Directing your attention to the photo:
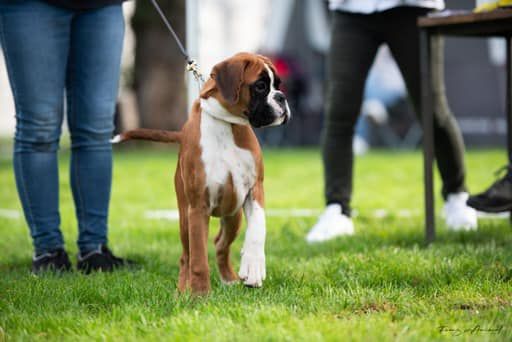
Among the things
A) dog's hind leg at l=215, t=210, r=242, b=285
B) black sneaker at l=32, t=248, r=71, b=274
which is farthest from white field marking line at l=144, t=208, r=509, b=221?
dog's hind leg at l=215, t=210, r=242, b=285

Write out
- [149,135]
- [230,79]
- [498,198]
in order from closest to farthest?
[230,79], [149,135], [498,198]

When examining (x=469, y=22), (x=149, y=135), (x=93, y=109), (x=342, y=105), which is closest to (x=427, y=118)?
(x=469, y=22)

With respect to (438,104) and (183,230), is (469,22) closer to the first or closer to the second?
(438,104)

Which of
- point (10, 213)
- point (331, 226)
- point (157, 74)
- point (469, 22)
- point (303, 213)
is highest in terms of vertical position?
point (469, 22)

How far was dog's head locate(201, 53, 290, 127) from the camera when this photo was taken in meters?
2.72

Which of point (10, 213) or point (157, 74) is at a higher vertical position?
point (157, 74)

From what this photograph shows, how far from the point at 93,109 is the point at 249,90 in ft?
3.59

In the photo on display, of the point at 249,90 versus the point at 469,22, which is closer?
the point at 249,90

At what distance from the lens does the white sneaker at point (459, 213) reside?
4219 mm

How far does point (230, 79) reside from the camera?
2.72 meters

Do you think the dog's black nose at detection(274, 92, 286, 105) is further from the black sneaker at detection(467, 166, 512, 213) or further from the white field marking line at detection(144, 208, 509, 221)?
the white field marking line at detection(144, 208, 509, 221)

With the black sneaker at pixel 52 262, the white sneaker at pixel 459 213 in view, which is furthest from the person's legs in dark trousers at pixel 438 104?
the black sneaker at pixel 52 262

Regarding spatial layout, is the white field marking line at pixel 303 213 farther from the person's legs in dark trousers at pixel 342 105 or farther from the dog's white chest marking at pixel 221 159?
the dog's white chest marking at pixel 221 159

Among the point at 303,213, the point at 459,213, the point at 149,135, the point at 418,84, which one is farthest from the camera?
the point at 303,213
